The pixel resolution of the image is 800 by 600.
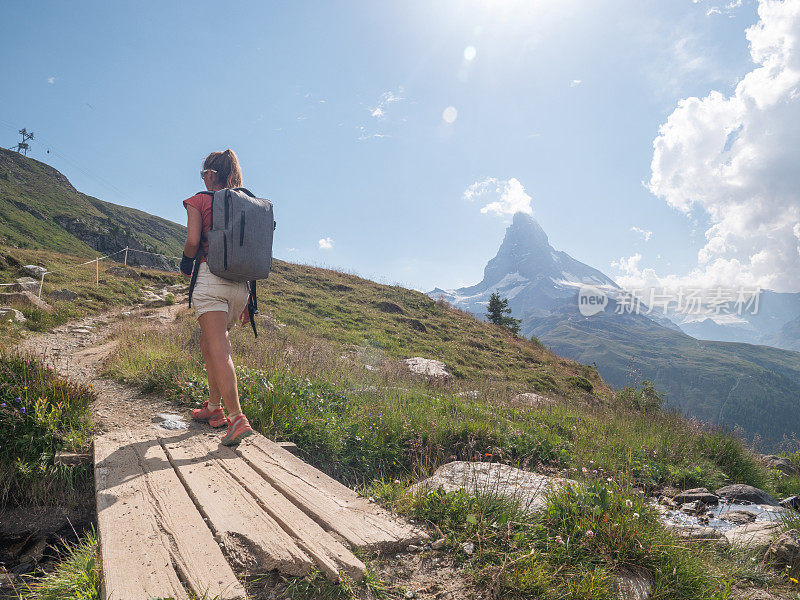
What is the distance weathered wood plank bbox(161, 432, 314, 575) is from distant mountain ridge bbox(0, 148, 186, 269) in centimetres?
8581

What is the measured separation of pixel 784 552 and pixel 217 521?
166 inches

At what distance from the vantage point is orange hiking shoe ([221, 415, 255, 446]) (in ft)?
12.0

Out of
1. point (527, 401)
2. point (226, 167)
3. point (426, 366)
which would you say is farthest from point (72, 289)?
point (527, 401)

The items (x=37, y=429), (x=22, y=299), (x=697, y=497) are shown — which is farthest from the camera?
(x=22, y=299)

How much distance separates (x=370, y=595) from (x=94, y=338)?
1230cm

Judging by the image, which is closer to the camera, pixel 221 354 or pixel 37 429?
pixel 37 429

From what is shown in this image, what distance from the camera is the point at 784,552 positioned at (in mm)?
2979

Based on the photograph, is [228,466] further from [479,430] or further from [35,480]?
[479,430]

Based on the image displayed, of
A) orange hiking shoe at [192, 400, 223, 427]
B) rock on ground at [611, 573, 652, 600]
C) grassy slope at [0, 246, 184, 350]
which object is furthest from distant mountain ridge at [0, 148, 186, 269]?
rock on ground at [611, 573, 652, 600]

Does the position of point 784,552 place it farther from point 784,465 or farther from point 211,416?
point 784,465

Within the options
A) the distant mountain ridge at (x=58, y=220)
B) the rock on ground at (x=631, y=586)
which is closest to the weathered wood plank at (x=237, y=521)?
the rock on ground at (x=631, y=586)

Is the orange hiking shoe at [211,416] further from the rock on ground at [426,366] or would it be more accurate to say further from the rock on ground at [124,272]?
the rock on ground at [124,272]

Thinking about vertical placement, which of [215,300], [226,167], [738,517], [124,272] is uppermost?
[226,167]

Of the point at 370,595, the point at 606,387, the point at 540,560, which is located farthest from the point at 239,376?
the point at 606,387
